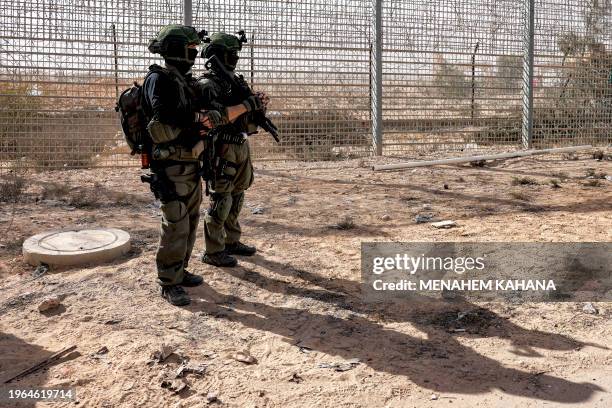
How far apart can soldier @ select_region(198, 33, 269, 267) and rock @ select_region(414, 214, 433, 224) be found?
6.32 ft

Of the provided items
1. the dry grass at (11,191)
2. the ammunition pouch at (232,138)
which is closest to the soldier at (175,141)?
the ammunition pouch at (232,138)

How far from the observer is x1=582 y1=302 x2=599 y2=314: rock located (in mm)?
3764

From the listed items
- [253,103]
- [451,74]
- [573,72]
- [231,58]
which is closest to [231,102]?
[253,103]

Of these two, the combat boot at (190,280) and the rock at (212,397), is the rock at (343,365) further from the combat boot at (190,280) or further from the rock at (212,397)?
the combat boot at (190,280)

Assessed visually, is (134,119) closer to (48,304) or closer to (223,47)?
(223,47)

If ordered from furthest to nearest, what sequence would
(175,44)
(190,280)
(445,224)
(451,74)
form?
(451,74) < (445,224) < (190,280) < (175,44)

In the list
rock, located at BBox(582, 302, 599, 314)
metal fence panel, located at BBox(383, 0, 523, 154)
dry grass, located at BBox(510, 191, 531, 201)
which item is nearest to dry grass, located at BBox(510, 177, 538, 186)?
dry grass, located at BBox(510, 191, 531, 201)

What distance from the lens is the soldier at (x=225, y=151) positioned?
4.16 metres

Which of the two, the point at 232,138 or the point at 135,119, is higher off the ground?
the point at 135,119

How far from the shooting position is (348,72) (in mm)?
9297

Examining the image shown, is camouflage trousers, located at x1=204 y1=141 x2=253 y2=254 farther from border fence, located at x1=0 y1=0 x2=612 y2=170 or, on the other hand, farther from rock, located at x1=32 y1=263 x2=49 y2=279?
border fence, located at x1=0 y1=0 x2=612 y2=170

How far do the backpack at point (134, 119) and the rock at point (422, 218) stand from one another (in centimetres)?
294

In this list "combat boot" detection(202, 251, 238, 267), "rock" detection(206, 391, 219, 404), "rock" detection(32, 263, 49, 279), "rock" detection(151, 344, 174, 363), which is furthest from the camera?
"combat boot" detection(202, 251, 238, 267)

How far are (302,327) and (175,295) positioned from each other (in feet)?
2.83
